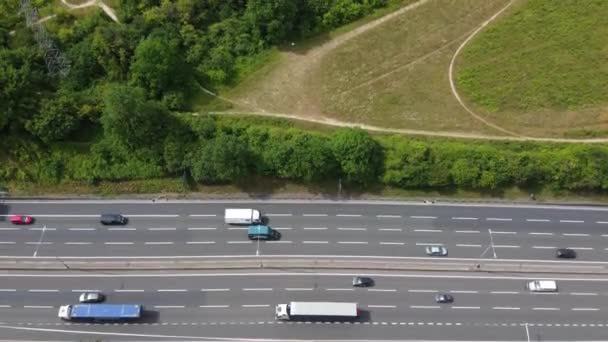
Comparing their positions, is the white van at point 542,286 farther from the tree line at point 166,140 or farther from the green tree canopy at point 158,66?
the green tree canopy at point 158,66

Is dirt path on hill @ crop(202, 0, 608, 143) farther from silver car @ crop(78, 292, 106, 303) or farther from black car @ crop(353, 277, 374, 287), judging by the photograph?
silver car @ crop(78, 292, 106, 303)

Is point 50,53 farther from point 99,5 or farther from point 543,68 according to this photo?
point 543,68

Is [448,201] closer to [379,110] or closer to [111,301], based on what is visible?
[379,110]

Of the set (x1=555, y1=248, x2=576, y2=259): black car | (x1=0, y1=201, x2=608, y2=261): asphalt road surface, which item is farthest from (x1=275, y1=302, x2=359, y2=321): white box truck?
(x1=555, y1=248, x2=576, y2=259): black car

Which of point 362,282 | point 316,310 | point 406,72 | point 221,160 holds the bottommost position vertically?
point 316,310

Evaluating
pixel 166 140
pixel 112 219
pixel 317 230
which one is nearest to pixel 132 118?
pixel 166 140

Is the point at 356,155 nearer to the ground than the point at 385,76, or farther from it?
nearer to the ground
